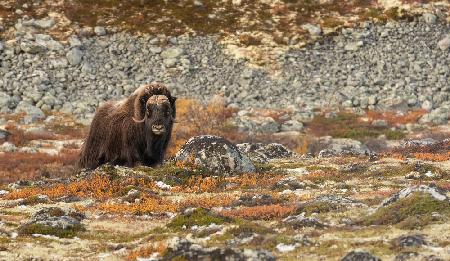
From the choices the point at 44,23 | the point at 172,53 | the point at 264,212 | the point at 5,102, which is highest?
the point at 264,212

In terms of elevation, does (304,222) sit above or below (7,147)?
above

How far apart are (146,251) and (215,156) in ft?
37.8

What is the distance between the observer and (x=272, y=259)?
1151 cm

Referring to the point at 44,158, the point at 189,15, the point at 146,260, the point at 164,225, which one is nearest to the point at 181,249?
the point at 146,260

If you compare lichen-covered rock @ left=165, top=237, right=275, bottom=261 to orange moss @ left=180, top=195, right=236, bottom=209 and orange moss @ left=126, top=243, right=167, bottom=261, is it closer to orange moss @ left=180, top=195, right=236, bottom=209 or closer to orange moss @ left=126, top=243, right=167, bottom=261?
orange moss @ left=126, top=243, right=167, bottom=261

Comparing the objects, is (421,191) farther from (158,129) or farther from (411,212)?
(158,129)

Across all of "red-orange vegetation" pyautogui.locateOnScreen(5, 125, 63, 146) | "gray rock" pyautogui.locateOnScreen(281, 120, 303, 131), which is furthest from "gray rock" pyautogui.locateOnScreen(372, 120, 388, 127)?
"red-orange vegetation" pyautogui.locateOnScreen(5, 125, 63, 146)

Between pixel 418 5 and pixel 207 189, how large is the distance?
43627 mm

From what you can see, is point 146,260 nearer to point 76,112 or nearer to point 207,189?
point 207,189

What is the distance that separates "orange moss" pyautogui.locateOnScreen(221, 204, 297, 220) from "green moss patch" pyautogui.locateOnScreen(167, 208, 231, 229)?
97cm

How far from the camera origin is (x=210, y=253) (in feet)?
37.9

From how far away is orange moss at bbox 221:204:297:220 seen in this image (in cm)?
1543

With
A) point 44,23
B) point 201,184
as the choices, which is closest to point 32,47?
point 44,23

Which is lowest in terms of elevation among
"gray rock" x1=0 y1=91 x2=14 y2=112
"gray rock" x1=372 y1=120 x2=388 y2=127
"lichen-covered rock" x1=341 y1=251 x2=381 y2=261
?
"gray rock" x1=372 y1=120 x2=388 y2=127
